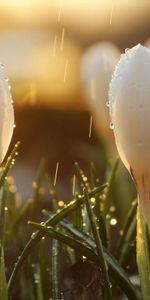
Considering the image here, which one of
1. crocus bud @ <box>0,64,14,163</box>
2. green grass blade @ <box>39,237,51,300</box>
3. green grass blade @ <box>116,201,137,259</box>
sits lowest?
green grass blade @ <box>39,237,51,300</box>

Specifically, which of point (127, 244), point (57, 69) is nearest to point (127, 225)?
point (127, 244)

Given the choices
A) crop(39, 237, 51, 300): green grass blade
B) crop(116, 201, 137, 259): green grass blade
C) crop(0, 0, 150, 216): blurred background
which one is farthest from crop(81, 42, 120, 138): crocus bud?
crop(39, 237, 51, 300): green grass blade

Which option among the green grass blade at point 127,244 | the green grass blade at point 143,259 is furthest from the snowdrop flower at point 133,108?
the green grass blade at point 127,244

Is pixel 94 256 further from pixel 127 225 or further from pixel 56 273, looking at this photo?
pixel 127 225

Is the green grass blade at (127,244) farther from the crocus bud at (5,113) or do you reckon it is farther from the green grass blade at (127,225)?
the crocus bud at (5,113)

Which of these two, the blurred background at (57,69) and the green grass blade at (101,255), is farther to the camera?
the blurred background at (57,69)

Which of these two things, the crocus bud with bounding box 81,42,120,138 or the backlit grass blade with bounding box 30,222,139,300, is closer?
the backlit grass blade with bounding box 30,222,139,300

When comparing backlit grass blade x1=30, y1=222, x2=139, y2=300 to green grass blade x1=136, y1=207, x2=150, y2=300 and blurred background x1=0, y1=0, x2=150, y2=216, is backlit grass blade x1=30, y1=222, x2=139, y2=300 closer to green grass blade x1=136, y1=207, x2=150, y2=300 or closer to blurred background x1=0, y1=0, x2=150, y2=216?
green grass blade x1=136, y1=207, x2=150, y2=300
